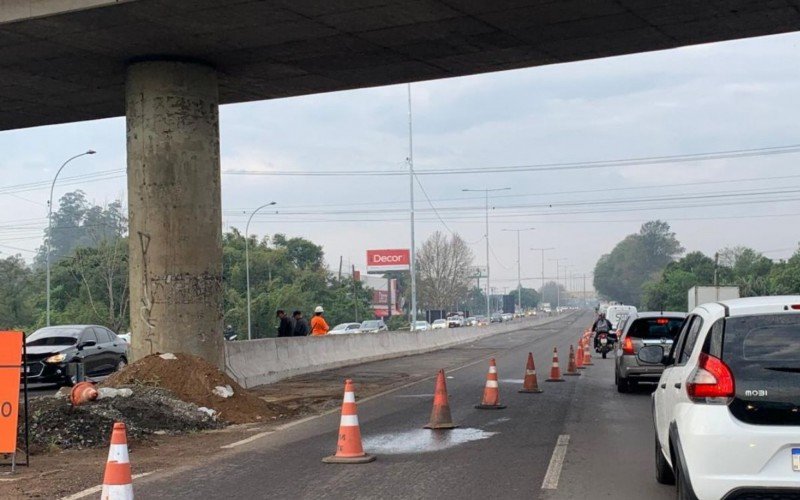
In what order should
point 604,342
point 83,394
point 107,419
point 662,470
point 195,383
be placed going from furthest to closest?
point 604,342 < point 195,383 < point 107,419 < point 83,394 < point 662,470

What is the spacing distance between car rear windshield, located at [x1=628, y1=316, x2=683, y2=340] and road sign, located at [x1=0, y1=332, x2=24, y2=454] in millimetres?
13453

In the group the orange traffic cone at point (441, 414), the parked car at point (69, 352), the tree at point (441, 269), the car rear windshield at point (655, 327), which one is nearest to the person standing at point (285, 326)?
the parked car at point (69, 352)

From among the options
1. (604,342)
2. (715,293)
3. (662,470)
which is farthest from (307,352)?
(715,293)

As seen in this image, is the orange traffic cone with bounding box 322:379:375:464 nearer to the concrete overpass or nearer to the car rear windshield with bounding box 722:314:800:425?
the car rear windshield with bounding box 722:314:800:425

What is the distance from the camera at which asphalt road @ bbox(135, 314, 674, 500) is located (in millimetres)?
8938

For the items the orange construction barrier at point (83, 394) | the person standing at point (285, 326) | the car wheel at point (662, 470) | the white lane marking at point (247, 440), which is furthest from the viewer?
the person standing at point (285, 326)

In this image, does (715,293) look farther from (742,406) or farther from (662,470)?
(742,406)

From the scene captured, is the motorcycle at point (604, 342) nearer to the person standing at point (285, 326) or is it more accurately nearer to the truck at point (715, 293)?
the truck at point (715, 293)

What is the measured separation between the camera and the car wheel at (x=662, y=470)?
8.86 metres

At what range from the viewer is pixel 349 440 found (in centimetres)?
1070

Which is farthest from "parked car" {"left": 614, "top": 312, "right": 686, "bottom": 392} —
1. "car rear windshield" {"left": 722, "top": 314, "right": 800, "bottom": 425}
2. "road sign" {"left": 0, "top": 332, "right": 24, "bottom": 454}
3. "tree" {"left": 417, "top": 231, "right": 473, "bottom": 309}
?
"tree" {"left": 417, "top": 231, "right": 473, "bottom": 309}

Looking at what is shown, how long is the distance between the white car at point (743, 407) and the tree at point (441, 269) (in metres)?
112

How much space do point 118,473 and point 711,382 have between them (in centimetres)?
419

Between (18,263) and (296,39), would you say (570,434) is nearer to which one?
(296,39)
